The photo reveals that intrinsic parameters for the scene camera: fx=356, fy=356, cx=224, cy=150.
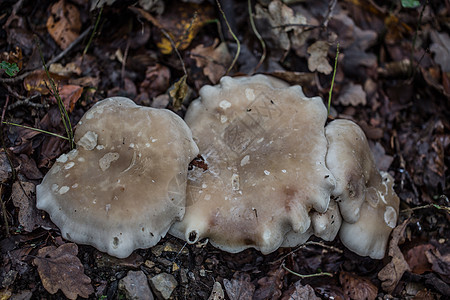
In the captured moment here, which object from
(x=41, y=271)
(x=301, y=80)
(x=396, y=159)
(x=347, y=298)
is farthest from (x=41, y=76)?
(x=396, y=159)

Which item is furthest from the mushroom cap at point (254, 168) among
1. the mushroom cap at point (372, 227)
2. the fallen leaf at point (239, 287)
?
the mushroom cap at point (372, 227)

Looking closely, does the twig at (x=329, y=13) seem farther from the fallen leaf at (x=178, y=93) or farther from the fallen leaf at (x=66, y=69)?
the fallen leaf at (x=66, y=69)

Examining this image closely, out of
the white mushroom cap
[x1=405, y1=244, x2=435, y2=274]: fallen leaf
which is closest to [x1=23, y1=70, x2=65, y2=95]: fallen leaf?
the white mushroom cap

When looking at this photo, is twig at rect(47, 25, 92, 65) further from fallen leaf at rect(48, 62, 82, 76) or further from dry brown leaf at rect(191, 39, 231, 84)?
dry brown leaf at rect(191, 39, 231, 84)

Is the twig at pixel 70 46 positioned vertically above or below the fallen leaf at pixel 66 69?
above

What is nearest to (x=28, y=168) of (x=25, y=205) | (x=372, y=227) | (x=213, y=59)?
(x=25, y=205)

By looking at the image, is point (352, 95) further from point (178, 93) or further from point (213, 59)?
point (178, 93)

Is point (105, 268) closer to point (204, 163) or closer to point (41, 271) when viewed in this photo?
point (41, 271)
